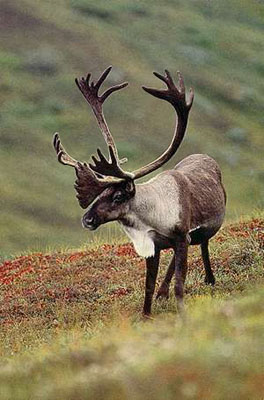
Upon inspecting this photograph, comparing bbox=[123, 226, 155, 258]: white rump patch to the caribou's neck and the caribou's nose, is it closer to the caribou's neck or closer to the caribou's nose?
the caribou's neck

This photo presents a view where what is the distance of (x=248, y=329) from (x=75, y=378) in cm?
175

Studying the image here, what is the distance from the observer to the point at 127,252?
21312 millimetres

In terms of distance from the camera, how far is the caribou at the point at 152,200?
13312 millimetres

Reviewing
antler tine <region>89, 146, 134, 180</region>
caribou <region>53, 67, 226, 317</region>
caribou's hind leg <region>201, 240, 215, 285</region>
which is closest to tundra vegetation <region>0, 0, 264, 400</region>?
caribou's hind leg <region>201, 240, 215, 285</region>

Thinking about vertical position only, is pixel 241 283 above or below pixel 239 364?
below

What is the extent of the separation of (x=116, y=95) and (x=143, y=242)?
53.0 m

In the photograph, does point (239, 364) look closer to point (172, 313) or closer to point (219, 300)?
point (219, 300)

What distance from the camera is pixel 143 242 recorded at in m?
13.8

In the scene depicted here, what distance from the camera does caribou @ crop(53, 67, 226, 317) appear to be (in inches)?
524

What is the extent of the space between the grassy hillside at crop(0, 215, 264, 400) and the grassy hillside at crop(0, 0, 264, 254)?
27.2 metres

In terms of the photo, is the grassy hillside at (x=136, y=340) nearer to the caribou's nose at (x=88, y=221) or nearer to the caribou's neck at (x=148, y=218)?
the caribou's neck at (x=148, y=218)

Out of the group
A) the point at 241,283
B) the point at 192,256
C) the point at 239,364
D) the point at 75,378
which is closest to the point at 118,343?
the point at 75,378

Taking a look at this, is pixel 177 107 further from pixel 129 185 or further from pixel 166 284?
pixel 166 284

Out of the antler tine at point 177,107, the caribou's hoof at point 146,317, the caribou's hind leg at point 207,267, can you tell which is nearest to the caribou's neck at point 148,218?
the antler tine at point 177,107
